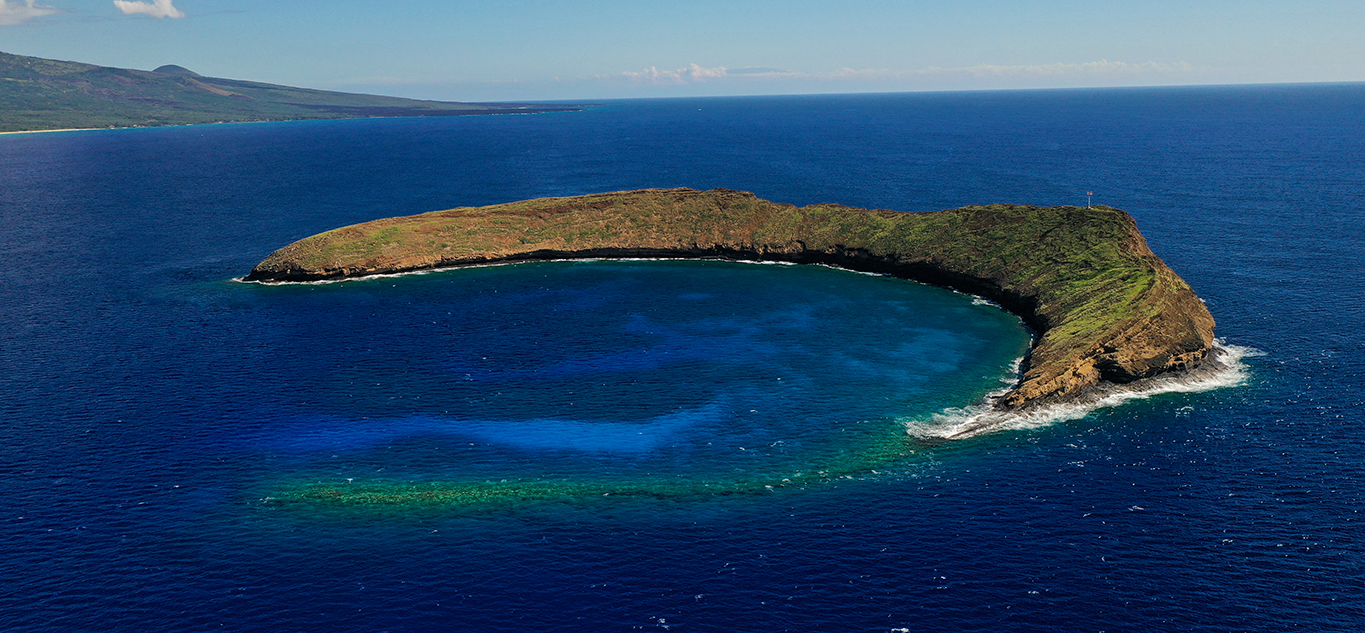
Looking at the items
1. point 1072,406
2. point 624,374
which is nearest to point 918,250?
point 1072,406

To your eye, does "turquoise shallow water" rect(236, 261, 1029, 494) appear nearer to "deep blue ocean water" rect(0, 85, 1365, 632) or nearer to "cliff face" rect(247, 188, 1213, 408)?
"deep blue ocean water" rect(0, 85, 1365, 632)

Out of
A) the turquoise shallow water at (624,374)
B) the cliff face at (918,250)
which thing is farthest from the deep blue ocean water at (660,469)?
the cliff face at (918,250)

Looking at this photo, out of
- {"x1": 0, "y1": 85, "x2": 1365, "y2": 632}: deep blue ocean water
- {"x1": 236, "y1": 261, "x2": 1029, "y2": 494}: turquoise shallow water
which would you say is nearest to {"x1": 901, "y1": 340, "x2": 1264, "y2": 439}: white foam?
{"x1": 0, "y1": 85, "x2": 1365, "y2": 632}: deep blue ocean water

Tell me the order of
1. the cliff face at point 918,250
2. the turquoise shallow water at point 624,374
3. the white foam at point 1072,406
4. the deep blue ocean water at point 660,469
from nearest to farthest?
the deep blue ocean water at point 660,469, the turquoise shallow water at point 624,374, the white foam at point 1072,406, the cliff face at point 918,250

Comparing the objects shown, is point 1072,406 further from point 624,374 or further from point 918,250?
point 918,250

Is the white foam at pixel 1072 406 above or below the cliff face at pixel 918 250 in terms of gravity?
below

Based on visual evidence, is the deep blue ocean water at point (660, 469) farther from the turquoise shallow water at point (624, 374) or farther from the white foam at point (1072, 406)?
the white foam at point (1072, 406)
